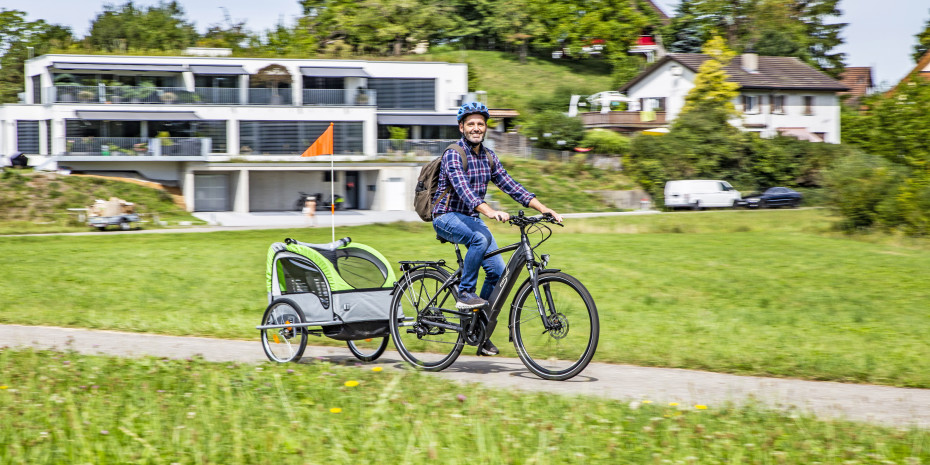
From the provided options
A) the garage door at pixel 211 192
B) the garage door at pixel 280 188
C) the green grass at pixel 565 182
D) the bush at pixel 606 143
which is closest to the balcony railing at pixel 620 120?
the bush at pixel 606 143

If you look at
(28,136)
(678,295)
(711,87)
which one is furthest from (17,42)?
(678,295)

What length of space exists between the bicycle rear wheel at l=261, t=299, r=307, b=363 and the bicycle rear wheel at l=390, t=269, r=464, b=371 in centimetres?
81

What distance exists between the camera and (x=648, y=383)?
721 centimetres

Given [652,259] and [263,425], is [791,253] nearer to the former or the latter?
[652,259]

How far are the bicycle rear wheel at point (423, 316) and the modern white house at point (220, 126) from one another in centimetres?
4634

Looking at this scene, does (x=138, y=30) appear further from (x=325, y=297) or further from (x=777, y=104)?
(x=325, y=297)

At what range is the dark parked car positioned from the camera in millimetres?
52281

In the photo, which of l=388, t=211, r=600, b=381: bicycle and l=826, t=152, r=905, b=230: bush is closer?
l=388, t=211, r=600, b=381: bicycle

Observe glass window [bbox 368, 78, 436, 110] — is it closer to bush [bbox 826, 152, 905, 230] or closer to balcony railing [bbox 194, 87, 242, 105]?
balcony railing [bbox 194, 87, 242, 105]

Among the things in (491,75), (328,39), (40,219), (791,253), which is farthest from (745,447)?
(491,75)

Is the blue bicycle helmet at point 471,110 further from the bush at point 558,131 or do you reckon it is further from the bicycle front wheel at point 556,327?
the bush at point 558,131

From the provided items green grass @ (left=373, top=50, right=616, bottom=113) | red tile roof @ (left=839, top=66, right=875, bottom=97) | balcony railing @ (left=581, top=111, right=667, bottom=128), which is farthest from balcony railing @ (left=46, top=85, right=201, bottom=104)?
red tile roof @ (left=839, top=66, right=875, bottom=97)

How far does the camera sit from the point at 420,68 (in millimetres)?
60656

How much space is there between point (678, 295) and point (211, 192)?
44.0 meters
